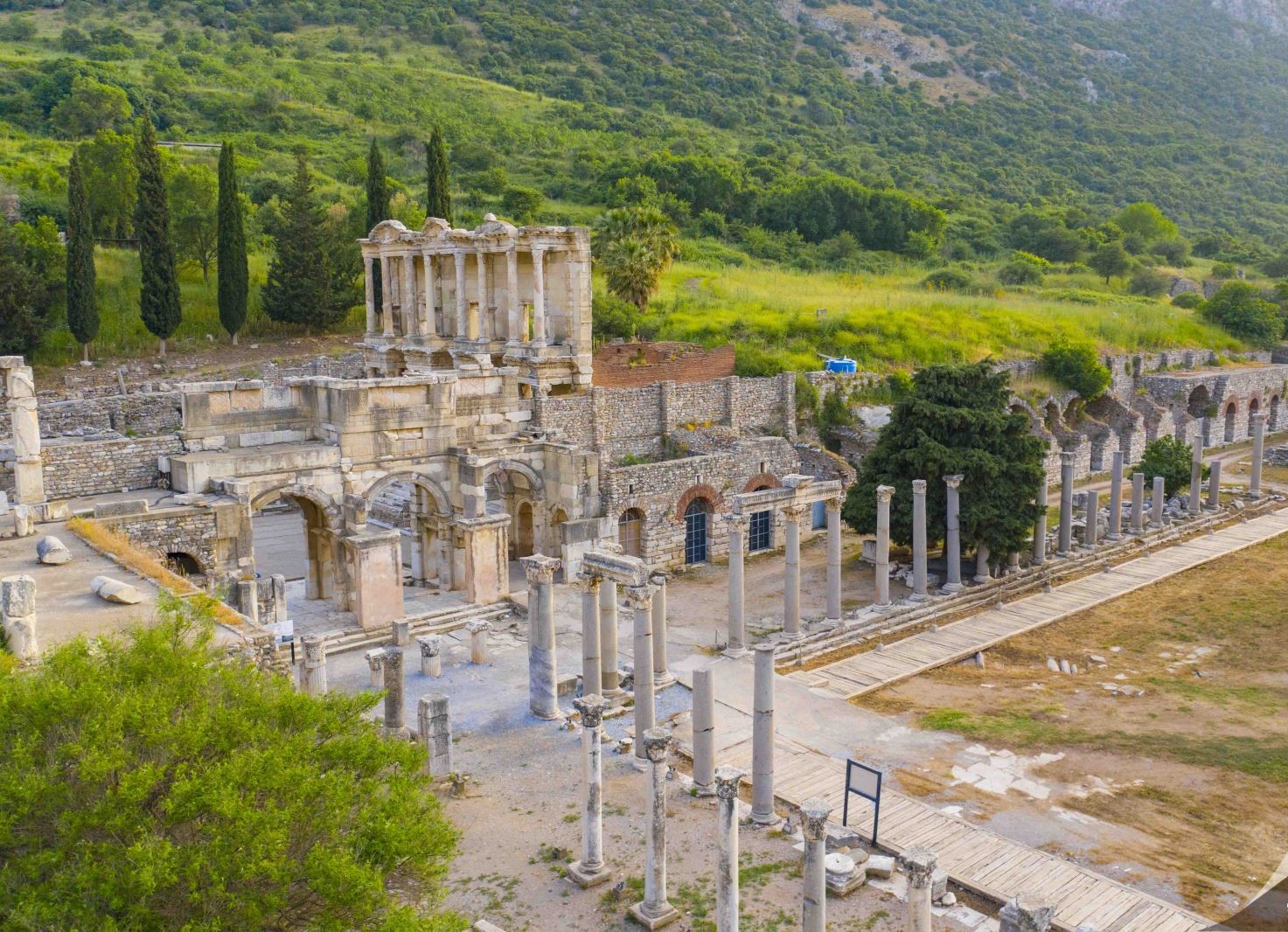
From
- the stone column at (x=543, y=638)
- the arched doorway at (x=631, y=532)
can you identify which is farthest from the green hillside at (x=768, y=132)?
the stone column at (x=543, y=638)

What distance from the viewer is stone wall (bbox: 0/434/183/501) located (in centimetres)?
2691

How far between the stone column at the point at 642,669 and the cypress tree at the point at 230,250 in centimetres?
3045

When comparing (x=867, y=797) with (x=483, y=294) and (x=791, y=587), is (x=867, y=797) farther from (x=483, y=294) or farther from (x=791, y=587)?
(x=483, y=294)

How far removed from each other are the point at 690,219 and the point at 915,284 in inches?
614

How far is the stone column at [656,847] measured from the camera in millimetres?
14992

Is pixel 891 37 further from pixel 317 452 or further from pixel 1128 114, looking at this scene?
pixel 317 452

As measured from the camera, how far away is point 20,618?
16.0 meters

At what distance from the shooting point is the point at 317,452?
28.0 meters

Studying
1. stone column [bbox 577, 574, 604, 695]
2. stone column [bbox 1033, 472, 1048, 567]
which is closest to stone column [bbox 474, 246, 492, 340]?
stone column [bbox 577, 574, 604, 695]

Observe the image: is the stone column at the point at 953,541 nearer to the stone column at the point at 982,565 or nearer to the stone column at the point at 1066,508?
the stone column at the point at 982,565

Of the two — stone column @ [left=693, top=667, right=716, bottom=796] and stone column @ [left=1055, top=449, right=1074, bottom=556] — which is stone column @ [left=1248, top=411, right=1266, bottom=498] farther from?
stone column @ [left=693, top=667, right=716, bottom=796]

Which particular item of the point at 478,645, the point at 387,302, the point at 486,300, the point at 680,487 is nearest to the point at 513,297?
the point at 486,300

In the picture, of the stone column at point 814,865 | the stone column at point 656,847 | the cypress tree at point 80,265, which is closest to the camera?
the stone column at point 814,865

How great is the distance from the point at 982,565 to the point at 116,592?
21811 mm
